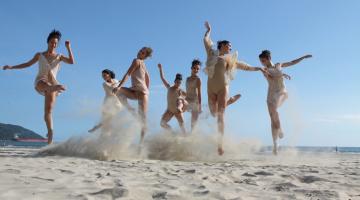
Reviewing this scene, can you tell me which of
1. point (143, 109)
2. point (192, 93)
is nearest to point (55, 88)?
point (143, 109)

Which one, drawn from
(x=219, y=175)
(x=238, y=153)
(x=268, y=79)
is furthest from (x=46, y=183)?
(x=268, y=79)

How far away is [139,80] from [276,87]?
3318mm

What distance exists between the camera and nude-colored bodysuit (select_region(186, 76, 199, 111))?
9997mm

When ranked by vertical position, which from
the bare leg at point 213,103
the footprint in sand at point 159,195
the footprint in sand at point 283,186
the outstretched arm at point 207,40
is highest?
the outstretched arm at point 207,40

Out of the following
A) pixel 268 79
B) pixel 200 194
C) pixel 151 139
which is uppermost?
pixel 268 79

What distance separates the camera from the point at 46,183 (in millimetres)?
3373

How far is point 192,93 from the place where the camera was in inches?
398

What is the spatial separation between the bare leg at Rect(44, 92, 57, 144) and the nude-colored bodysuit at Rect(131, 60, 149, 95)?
5.06 feet

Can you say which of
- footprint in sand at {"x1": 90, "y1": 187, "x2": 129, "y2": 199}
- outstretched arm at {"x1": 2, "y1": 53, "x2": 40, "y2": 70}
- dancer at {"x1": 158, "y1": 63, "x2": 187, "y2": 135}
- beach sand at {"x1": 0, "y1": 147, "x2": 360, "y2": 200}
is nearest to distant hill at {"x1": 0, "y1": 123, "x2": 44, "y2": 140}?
dancer at {"x1": 158, "y1": 63, "x2": 187, "y2": 135}

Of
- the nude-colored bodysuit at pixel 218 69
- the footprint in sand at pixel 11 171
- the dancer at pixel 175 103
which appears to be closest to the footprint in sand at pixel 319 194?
the footprint in sand at pixel 11 171

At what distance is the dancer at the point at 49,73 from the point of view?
7.28 m

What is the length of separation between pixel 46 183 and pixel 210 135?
14.9ft

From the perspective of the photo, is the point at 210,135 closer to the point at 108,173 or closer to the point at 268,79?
the point at 268,79

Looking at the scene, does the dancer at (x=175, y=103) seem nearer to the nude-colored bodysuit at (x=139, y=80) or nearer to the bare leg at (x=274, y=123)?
the nude-colored bodysuit at (x=139, y=80)
